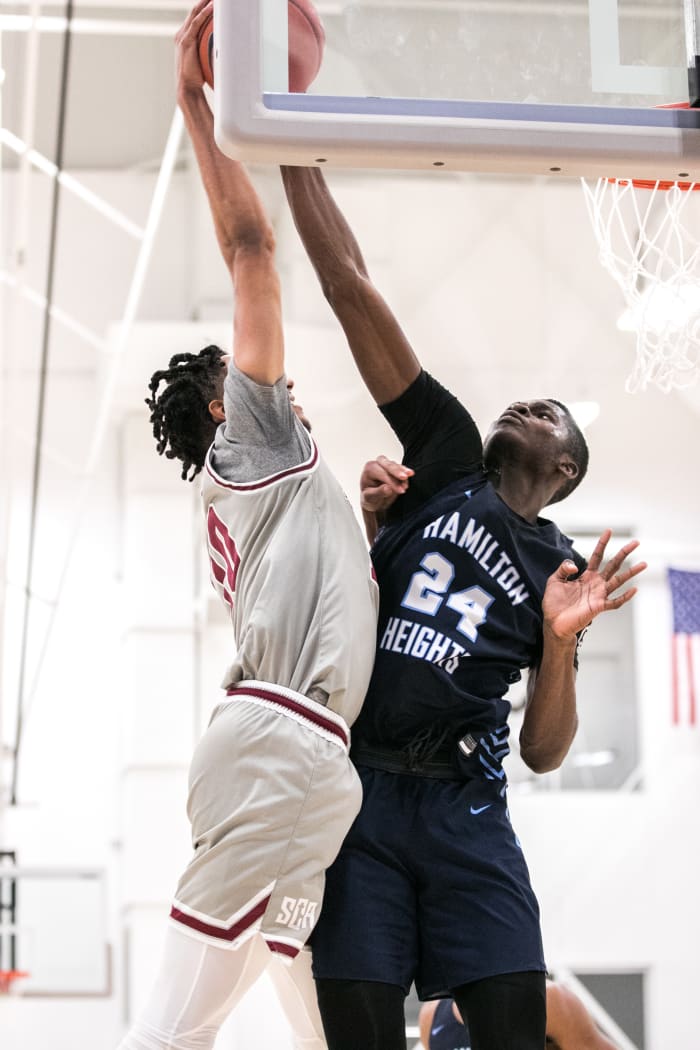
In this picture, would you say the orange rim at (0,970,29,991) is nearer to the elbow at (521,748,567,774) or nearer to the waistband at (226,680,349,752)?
the elbow at (521,748,567,774)

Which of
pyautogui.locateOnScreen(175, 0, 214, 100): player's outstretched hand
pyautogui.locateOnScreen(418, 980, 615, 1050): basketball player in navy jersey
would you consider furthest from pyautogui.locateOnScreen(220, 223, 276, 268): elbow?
pyautogui.locateOnScreen(418, 980, 615, 1050): basketball player in navy jersey

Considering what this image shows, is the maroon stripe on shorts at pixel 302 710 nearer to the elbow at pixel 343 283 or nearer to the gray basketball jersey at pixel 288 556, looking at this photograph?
the gray basketball jersey at pixel 288 556

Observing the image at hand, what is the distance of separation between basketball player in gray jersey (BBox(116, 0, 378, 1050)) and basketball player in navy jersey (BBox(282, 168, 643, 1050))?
100mm

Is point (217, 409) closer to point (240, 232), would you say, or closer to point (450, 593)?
point (240, 232)

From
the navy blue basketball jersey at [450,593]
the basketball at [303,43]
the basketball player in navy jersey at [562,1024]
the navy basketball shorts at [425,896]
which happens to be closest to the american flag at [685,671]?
the basketball player in navy jersey at [562,1024]

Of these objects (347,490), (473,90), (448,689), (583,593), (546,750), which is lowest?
(546,750)

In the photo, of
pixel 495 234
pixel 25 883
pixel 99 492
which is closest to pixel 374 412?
pixel 495 234

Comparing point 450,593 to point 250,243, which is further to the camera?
point 450,593

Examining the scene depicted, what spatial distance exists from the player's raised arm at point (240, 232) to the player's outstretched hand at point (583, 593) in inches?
27.0

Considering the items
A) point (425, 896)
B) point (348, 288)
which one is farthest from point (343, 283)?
point (425, 896)

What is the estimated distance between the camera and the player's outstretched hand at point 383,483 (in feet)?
9.24

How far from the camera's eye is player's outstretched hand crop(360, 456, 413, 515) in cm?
282

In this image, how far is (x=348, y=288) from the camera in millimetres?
2811

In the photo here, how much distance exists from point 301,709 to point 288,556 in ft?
0.91
